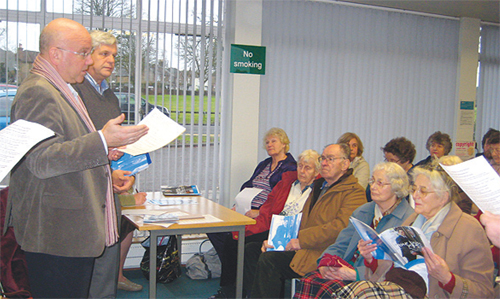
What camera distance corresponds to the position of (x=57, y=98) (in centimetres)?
151

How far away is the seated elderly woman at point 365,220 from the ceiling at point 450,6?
12.0ft

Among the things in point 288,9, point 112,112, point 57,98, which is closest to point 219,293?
point 112,112

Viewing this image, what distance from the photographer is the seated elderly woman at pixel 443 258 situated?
1820 millimetres

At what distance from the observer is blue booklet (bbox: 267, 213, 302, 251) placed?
2.98m

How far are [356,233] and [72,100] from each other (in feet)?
5.77

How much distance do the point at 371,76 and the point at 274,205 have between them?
304 cm

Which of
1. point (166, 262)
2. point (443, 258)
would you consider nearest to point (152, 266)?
point (166, 262)

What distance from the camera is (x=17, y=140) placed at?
1131 millimetres

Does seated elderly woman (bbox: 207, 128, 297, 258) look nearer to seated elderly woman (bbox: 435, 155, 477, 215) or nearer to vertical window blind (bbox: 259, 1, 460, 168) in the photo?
vertical window blind (bbox: 259, 1, 460, 168)

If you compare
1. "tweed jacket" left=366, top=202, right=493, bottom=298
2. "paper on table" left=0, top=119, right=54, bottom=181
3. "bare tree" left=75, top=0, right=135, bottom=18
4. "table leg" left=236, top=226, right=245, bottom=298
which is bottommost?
"table leg" left=236, top=226, right=245, bottom=298

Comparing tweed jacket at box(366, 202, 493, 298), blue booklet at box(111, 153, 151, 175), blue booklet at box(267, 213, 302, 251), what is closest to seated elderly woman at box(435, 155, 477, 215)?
tweed jacket at box(366, 202, 493, 298)

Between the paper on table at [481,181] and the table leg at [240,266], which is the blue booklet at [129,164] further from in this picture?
the paper on table at [481,181]

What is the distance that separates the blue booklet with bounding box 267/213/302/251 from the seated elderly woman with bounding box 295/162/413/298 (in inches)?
15.0

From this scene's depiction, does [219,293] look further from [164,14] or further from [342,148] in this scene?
[164,14]
